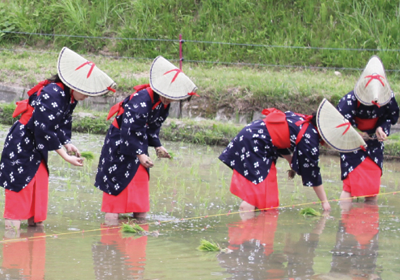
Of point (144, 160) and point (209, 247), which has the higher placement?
point (144, 160)

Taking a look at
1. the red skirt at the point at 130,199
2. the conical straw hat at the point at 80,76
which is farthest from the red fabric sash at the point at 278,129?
the conical straw hat at the point at 80,76

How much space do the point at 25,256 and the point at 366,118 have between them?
344 cm

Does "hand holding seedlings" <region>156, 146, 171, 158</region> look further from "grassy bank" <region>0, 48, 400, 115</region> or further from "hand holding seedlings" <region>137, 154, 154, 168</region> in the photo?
"grassy bank" <region>0, 48, 400, 115</region>

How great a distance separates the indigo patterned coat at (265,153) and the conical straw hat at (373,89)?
796 millimetres

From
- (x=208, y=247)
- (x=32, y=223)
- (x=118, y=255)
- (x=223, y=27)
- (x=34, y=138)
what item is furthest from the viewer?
(x=223, y=27)

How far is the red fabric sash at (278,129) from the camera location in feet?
16.2

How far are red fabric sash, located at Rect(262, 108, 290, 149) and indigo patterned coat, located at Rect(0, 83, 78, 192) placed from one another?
172 cm

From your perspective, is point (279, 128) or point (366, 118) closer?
point (279, 128)

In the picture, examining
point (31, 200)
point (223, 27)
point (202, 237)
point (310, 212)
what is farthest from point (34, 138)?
point (223, 27)

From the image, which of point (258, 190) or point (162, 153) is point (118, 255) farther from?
point (258, 190)

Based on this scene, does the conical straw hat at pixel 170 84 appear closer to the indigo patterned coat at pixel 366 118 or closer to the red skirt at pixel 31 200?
the red skirt at pixel 31 200

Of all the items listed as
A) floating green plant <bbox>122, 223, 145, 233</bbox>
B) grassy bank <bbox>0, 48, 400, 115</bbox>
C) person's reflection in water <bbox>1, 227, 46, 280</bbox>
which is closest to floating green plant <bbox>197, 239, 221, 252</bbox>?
floating green plant <bbox>122, 223, 145, 233</bbox>

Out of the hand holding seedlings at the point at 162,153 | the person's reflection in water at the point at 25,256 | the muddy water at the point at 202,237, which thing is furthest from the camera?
the hand holding seedlings at the point at 162,153

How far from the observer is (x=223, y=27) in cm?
1290
